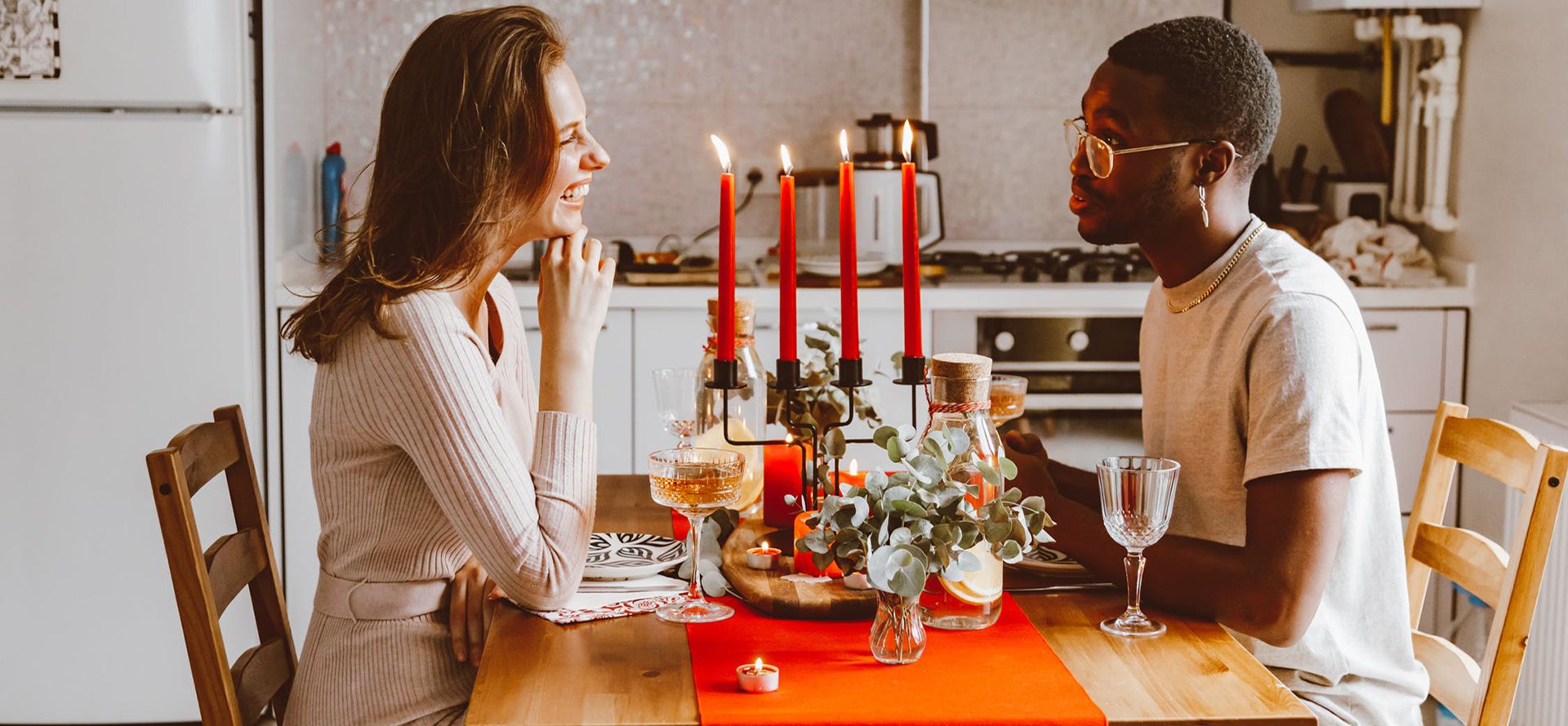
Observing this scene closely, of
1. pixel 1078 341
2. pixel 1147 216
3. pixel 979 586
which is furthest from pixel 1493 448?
pixel 1078 341

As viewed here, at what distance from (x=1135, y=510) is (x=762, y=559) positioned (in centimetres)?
40

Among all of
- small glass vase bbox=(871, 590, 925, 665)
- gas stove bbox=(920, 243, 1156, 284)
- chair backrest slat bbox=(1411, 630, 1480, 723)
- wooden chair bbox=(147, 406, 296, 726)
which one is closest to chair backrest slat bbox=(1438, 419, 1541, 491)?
chair backrest slat bbox=(1411, 630, 1480, 723)

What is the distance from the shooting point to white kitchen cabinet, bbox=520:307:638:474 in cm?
296

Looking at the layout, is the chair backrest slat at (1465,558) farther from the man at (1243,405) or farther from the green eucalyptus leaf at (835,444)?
the green eucalyptus leaf at (835,444)

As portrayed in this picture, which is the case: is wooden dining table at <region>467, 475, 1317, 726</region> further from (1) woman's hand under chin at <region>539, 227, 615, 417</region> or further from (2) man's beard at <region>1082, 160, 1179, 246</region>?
(2) man's beard at <region>1082, 160, 1179, 246</region>

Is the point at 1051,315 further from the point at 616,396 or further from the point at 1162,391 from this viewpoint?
the point at 1162,391

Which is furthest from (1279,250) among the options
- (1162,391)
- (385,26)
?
(385,26)

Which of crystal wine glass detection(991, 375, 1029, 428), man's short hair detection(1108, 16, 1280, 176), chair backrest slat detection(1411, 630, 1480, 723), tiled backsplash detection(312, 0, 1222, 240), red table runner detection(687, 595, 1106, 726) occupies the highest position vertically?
tiled backsplash detection(312, 0, 1222, 240)

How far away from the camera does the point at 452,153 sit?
4.88ft

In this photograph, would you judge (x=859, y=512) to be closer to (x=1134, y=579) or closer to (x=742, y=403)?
(x=1134, y=579)

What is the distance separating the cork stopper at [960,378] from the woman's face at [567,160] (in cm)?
51

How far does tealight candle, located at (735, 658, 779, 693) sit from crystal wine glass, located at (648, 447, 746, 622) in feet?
0.58

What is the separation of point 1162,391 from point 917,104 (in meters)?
1.99

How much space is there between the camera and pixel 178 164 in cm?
263
